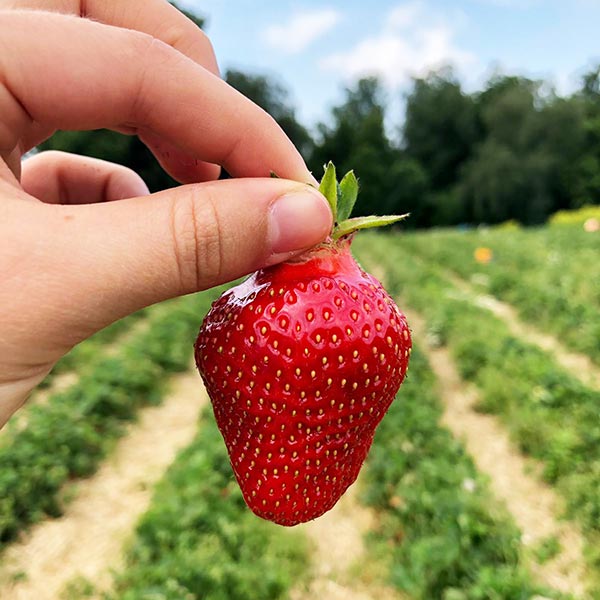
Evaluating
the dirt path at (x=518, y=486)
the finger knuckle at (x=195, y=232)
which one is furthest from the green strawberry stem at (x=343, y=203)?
the dirt path at (x=518, y=486)

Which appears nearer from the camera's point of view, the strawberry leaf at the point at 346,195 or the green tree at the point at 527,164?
the strawberry leaf at the point at 346,195

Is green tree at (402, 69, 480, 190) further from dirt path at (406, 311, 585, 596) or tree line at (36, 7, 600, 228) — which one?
dirt path at (406, 311, 585, 596)

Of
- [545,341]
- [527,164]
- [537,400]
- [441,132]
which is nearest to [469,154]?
[441,132]

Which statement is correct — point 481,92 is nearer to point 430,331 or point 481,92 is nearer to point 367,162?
point 367,162

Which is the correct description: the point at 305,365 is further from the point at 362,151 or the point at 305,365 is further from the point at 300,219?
the point at 362,151

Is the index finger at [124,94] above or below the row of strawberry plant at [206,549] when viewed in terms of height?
above

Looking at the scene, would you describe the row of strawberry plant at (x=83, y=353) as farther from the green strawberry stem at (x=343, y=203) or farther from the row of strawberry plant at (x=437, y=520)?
the green strawberry stem at (x=343, y=203)

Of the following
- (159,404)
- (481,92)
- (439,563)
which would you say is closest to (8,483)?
(159,404)
